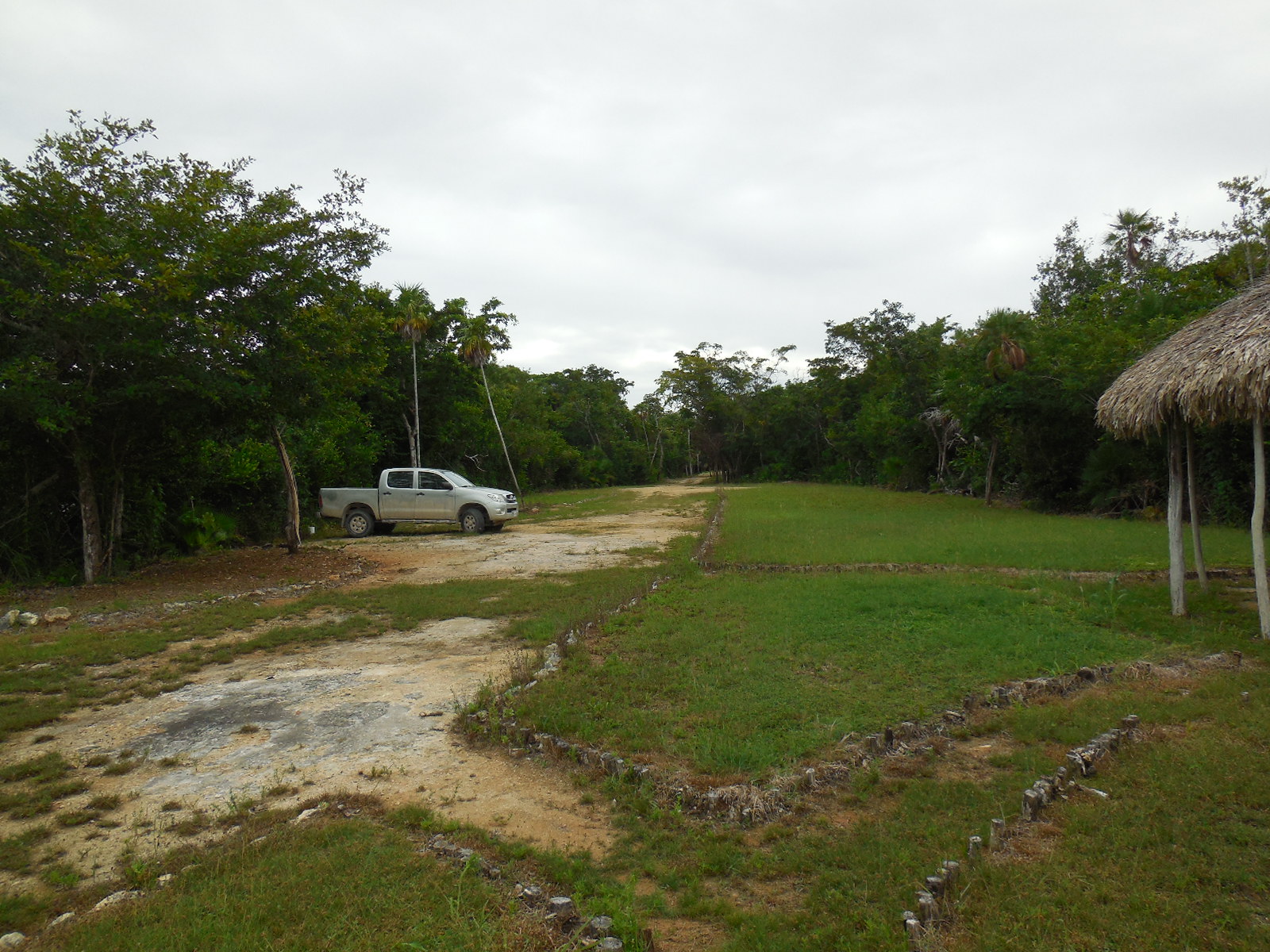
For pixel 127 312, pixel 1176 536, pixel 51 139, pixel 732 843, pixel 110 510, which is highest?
pixel 51 139

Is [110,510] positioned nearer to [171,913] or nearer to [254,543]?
[254,543]

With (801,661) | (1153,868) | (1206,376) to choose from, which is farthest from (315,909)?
(1206,376)

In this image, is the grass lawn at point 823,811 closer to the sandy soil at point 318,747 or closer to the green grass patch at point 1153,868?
the green grass patch at point 1153,868

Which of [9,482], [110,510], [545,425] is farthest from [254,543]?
[545,425]

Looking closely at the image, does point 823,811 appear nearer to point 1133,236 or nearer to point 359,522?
point 359,522

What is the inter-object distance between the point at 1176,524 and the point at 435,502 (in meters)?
14.9

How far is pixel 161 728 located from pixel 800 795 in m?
4.29

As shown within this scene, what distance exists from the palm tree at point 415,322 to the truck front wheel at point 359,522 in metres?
6.75

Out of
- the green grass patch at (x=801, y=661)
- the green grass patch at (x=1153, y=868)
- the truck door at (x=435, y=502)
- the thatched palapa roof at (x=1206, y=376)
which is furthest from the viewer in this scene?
the truck door at (x=435, y=502)

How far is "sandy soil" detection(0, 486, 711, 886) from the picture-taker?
12.0ft

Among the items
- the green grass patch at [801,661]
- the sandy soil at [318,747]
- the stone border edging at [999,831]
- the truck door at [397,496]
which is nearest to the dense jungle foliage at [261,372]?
the truck door at [397,496]

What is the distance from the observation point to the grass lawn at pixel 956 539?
1110 centimetres

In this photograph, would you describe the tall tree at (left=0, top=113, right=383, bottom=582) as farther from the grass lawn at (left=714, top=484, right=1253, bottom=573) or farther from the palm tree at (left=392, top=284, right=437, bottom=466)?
the palm tree at (left=392, top=284, right=437, bottom=466)

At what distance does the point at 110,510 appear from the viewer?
38.2 feet
